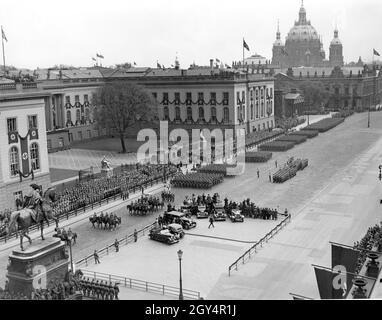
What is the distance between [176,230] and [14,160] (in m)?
18.9

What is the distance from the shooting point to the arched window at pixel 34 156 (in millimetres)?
48719

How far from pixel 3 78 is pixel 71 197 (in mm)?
13226

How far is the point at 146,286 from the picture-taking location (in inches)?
1045

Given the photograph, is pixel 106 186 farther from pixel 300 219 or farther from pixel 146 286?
pixel 146 286

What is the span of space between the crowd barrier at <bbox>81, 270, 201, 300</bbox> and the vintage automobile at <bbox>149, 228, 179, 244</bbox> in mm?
6443

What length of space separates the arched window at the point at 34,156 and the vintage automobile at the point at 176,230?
1871 centimetres

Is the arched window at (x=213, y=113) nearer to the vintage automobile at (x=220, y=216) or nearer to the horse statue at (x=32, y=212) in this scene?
the vintage automobile at (x=220, y=216)

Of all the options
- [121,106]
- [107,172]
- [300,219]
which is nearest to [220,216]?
[300,219]

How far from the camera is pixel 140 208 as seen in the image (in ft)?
141

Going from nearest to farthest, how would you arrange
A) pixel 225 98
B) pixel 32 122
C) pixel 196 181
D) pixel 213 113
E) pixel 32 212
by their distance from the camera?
pixel 32 212 → pixel 32 122 → pixel 196 181 → pixel 225 98 → pixel 213 113

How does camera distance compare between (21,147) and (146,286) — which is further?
(21,147)

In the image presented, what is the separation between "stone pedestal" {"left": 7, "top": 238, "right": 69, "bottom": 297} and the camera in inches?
991

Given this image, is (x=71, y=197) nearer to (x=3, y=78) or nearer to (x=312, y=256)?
(x=3, y=78)

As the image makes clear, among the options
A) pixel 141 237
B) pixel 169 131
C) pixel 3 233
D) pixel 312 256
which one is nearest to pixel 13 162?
pixel 3 233
